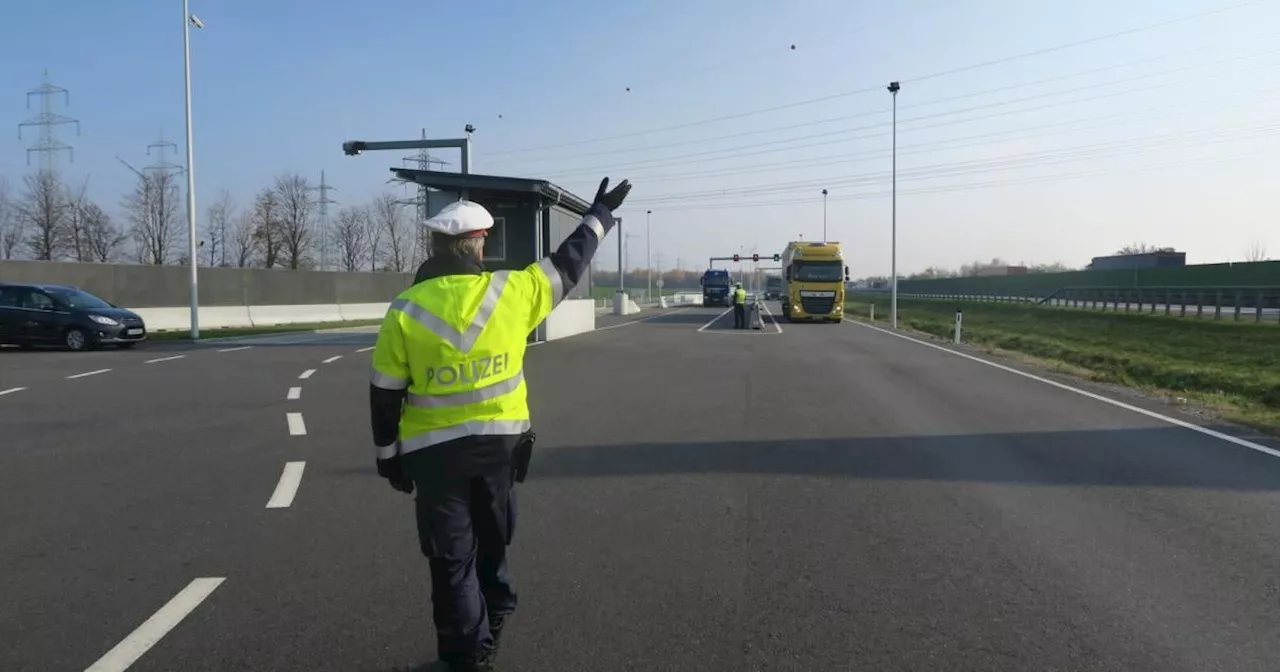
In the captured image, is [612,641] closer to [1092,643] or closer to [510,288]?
[510,288]

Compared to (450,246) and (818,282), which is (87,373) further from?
(818,282)

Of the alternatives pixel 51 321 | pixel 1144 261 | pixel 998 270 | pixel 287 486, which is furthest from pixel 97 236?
pixel 998 270

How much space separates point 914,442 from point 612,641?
5.50m

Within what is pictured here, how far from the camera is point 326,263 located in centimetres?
6197

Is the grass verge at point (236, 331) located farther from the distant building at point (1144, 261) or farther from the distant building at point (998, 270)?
the distant building at point (998, 270)

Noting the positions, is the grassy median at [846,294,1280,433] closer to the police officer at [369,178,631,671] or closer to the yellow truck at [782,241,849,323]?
the yellow truck at [782,241,849,323]

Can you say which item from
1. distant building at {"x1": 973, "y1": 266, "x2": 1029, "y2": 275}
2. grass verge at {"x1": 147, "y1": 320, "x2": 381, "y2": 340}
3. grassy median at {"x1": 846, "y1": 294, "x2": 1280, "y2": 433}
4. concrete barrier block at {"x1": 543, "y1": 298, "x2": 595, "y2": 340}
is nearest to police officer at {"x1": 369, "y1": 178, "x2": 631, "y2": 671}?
grassy median at {"x1": 846, "y1": 294, "x2": 1280, "y2": 433}

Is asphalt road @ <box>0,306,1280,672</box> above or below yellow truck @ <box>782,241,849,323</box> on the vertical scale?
below

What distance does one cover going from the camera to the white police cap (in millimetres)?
3455

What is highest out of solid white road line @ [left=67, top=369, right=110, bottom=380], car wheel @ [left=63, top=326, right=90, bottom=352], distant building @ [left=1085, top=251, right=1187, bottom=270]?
distant building @ [left=1085, top=251, right=1187, bottom=270]

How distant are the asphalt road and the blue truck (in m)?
60.2

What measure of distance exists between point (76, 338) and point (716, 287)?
54206mm

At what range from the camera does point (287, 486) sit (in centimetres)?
680

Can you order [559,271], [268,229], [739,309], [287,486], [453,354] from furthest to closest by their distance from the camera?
[268,229] → [739,309] → [287,486] → [559,271] → [453,354]
